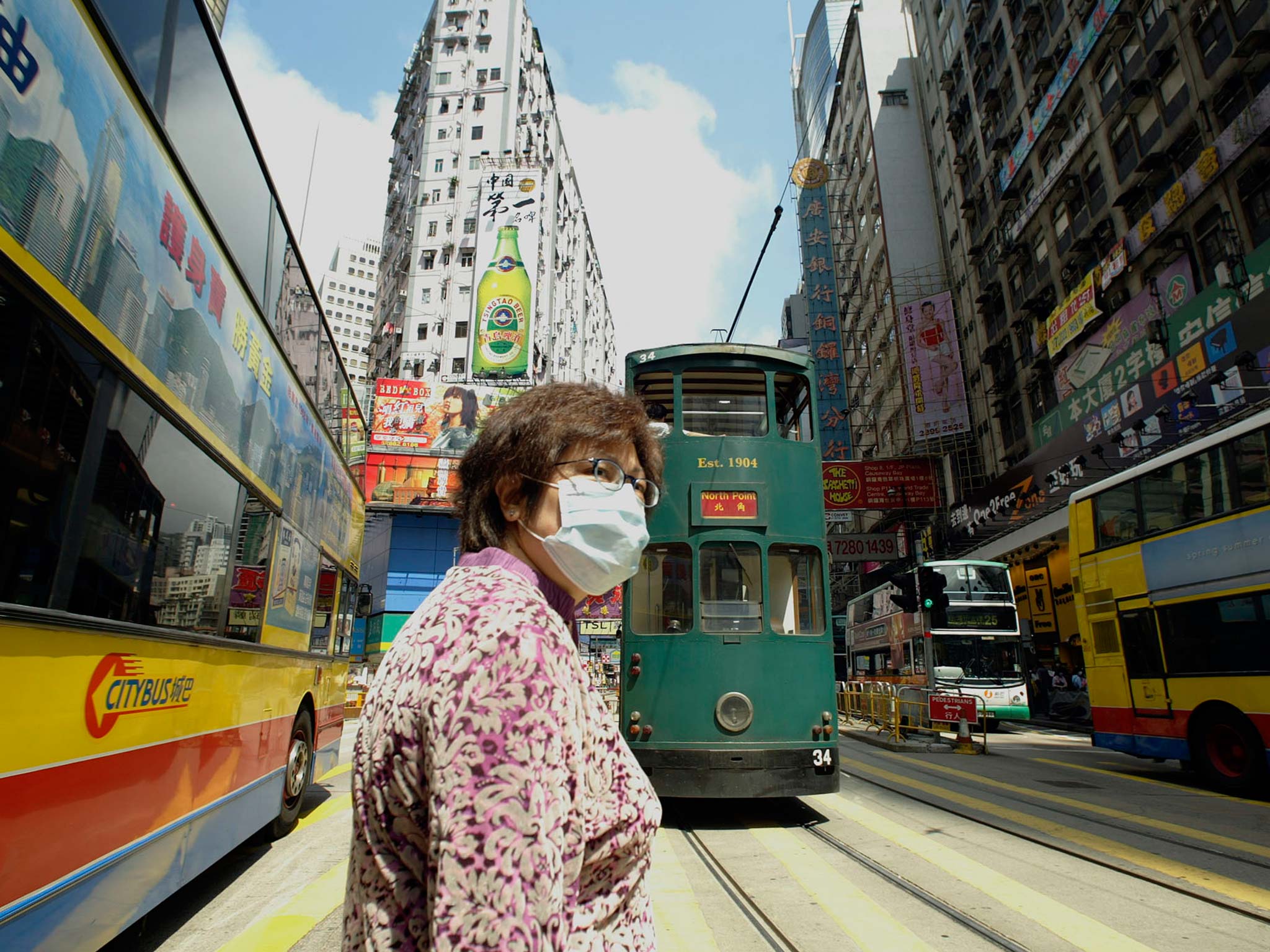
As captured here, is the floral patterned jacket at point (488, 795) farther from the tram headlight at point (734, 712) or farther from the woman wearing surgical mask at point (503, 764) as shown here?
the tram headlight at point (734, 712)

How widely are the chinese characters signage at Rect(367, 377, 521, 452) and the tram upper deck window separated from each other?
23.0 metres

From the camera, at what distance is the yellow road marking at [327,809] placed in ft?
22.3

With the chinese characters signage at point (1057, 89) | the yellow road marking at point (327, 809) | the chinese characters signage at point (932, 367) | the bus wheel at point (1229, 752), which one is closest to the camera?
the yellow road marking at point (327, 809)

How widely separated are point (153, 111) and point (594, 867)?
338 cm

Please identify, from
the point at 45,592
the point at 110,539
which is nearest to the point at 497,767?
the point at 45,592

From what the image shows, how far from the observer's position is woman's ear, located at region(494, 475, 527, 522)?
4.57 ft

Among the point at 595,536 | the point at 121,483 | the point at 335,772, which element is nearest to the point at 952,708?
the point at 335,772

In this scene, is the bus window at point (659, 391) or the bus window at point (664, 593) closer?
the bus window at point (664, 593)

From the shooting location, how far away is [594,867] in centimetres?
118

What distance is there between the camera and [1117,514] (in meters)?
9.88

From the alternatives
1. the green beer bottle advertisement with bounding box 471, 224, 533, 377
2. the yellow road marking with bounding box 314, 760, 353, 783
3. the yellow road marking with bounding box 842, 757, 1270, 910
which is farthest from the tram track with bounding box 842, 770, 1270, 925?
the green beer bottle advertisement with bounding box 471, 224, 533, 377

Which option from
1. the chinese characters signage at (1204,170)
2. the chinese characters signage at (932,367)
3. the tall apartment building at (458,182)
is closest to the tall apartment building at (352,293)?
the tall apartment building at (458,182)

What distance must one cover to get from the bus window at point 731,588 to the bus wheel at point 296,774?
3.60m

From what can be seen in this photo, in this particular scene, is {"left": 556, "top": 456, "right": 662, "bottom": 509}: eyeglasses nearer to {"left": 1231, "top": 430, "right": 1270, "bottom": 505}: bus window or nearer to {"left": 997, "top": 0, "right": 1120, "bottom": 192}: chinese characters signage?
{"left": 1231, "top": 430, "right": 1270, "bottom": 505}: bus window
